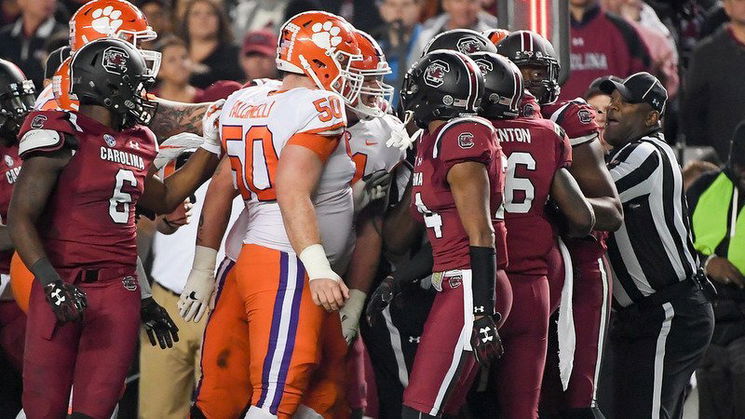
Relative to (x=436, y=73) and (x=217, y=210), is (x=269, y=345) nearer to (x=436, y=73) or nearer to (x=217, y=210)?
(x=217, y=210)

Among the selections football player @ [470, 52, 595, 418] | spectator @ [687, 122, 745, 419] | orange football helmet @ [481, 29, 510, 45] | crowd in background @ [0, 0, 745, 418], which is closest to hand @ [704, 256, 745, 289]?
spectator @ [687, 122, 745, 419]

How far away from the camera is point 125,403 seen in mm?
7875

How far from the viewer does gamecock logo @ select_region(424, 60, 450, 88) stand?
214 inches

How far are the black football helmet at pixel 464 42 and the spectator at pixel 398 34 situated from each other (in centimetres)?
301

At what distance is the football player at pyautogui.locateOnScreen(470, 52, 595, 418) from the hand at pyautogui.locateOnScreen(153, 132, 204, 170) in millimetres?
1294

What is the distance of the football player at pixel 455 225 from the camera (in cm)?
520

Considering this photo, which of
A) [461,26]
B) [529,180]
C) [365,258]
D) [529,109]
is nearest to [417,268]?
[365,258]

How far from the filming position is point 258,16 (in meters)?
11.3

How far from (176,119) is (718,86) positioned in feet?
13.6

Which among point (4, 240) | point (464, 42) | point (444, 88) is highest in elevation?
point (464, 42)

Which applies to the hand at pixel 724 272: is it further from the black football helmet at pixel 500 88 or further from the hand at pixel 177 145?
the hand at pixel 177 145

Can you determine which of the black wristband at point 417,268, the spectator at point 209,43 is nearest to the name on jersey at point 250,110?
the black wristband at point 417,268

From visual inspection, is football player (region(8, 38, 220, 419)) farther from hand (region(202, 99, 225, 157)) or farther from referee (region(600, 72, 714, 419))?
referee (region(600, 72, 714, 419))

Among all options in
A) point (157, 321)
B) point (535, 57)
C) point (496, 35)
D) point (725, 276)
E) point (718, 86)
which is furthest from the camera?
point (718, 86)
